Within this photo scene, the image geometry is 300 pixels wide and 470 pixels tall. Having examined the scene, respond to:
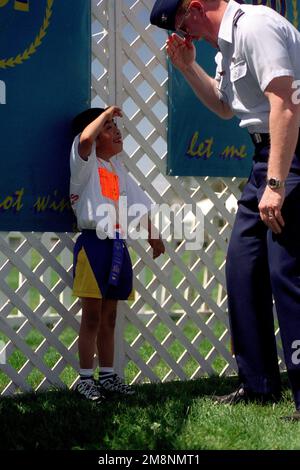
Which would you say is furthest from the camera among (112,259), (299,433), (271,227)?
(112,259)

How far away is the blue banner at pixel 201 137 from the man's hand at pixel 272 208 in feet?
3.43

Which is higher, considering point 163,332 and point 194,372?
point 194,372

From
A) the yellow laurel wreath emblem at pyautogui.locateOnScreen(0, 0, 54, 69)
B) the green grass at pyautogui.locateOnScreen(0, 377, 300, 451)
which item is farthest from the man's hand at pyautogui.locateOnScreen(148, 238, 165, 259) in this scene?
the yellow laurel wreath emblem at pyautogui.locateOnScreen(0, 0, 54, 69)

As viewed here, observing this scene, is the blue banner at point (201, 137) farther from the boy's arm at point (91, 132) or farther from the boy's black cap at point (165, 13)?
the boy's black cap at point (165, 13)

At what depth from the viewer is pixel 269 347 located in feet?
10.2

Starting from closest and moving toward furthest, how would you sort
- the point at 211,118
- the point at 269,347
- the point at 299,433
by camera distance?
the point at 299,433
the point at 269,347
the point at 211,118

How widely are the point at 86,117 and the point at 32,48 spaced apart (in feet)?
1.14

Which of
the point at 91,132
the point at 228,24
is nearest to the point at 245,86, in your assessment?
the point at 228,24

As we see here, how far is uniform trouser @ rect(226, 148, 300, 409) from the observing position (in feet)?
9.27

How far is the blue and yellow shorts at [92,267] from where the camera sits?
10.8 ft
